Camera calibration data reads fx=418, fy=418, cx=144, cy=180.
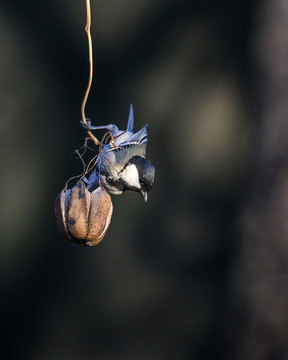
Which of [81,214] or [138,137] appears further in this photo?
[138,137]

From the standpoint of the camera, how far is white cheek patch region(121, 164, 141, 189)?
2.27 ft

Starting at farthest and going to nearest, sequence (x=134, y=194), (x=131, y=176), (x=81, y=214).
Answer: (x=134, y=194)
(x=131, y=176)
(x=81, y=214)

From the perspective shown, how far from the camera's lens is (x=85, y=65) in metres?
1.44

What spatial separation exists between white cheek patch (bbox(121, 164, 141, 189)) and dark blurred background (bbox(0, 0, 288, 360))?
0.74 meters

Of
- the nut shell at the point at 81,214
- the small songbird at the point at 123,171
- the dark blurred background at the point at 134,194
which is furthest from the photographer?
the dark blurred background at the point at 134,194

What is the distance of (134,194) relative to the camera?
151 cm

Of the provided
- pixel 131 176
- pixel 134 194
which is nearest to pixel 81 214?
pixel 131 176

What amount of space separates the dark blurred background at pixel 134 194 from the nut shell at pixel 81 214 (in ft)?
2.80

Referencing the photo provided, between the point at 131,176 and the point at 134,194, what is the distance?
82 cm

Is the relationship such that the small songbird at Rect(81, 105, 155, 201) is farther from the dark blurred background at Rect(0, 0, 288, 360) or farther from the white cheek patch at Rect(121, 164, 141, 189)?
the dark blurred background at Rect(0, 0, 288, 360)

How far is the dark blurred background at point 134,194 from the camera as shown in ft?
4.73

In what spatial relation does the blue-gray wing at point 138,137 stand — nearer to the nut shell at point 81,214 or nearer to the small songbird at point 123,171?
the small songbird at point 123,171

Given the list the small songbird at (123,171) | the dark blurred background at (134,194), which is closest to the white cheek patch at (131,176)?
the small songbird at (123,171)

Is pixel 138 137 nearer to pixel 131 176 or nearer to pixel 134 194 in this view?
pixel 131 176
